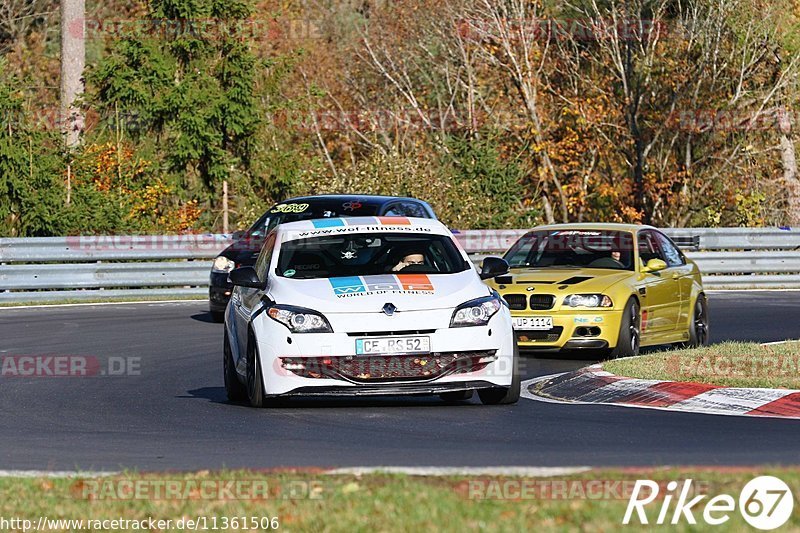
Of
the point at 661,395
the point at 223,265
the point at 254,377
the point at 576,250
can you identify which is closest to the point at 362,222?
the point at 254,377

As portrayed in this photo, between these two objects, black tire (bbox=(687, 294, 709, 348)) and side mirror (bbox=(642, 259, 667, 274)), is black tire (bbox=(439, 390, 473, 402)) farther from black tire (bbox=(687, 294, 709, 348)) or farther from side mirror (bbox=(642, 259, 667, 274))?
black tire (bbox=(687, 294, 709, 348))

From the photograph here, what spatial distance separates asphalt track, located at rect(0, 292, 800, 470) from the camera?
8.70 m

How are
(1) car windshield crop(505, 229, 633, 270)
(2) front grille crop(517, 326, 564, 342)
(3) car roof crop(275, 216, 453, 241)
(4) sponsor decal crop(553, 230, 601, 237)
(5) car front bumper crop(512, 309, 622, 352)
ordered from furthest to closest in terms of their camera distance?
(4) sponsor decal crop(553, 230, 601, 237)
(1) car windshield crop(505, 229, 633, 270)
(2) front grille crop(517, 326, 564, 342)
(5) car front bumper crop(512, 309, 622, 352)
(3) car roof crop(275, 216, 453, 241)

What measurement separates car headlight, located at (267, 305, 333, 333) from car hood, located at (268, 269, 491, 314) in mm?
49

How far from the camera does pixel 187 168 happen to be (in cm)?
3544

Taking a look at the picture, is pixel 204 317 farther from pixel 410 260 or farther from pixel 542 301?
pixel 410 260

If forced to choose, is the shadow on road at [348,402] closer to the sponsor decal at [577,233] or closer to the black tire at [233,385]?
the black tire at [233,385]

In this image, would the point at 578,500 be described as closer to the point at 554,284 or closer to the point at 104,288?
the point at 554,284

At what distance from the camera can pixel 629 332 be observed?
51.5ft

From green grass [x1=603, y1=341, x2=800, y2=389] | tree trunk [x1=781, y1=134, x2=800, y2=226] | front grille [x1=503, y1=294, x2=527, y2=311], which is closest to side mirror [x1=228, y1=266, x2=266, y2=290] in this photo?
green grass [x1=603, y1=341, x2=800, y2=389]

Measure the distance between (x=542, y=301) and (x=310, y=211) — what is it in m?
5.33

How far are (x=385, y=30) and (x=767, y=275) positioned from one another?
23.7 m

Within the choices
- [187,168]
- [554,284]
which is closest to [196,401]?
[554,284]

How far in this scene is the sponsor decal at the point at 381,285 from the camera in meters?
11.4
